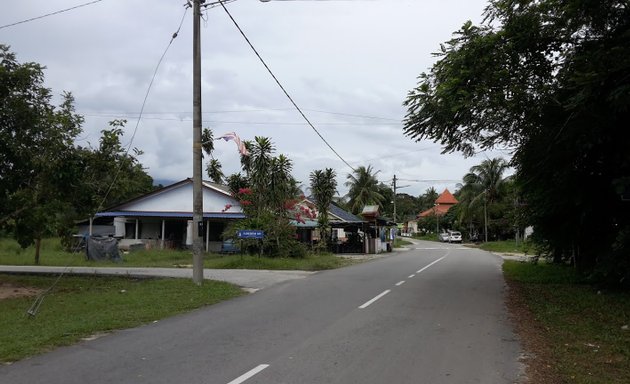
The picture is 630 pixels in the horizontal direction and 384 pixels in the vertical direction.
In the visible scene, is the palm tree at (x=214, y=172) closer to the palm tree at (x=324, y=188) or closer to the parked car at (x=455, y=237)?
the palm tree at (x=324, y=188)

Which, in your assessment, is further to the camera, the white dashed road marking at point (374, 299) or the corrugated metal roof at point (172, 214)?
the corrugated metal roof at point (172, 214)

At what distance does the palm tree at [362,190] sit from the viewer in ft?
212

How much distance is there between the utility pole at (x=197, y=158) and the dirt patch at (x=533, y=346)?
29.0 ft

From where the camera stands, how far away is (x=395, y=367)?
6.64 m

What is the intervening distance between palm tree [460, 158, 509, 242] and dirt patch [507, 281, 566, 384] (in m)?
52.6

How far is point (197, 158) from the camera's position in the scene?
16094 mm

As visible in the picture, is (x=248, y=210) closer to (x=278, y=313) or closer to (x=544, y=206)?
(x=544, y=206)

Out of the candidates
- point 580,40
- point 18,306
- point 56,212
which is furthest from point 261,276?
point 580,40

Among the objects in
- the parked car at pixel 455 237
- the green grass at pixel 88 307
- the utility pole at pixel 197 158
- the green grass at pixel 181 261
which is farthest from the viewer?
the parked car at pixel 455 237

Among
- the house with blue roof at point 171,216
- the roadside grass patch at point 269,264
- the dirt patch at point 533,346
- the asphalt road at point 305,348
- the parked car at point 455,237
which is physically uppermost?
the house with blue roof at point 171,216

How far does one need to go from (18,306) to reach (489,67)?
1267cm

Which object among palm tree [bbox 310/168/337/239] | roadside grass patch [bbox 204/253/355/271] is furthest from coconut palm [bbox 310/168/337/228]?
roadside grass patch [bbox 204/253/355/271]

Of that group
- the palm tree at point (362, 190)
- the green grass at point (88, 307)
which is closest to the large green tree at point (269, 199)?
the green grass at point (88, 307)

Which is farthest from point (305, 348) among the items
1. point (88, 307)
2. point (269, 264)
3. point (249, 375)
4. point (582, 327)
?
point (269, 264)
